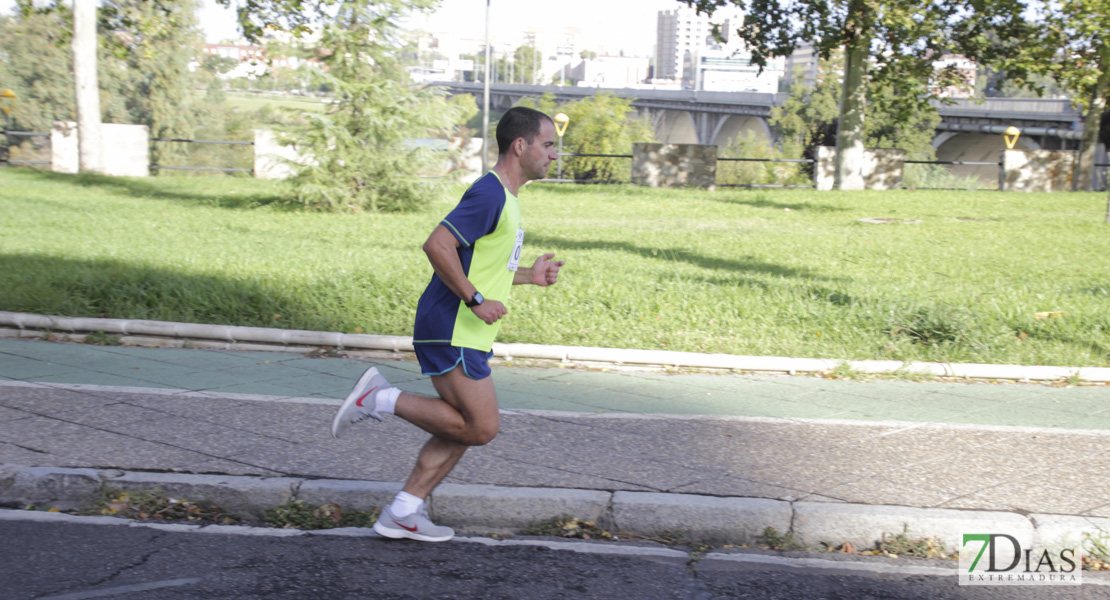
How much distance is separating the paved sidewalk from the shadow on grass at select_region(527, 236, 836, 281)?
4.25m

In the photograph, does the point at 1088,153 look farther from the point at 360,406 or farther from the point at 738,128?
the point at 738,128

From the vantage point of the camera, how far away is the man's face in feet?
12.5

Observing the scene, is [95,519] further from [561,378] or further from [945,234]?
[945,234]

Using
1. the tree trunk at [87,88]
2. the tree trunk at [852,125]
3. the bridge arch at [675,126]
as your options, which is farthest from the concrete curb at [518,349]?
the bridge arch at [675,126]

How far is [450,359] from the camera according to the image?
12.3 ft

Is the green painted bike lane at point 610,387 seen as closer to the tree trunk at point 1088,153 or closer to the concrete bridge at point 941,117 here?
the tree trunk at point 1088,153

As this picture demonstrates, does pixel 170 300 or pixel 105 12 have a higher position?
pixel 105 12

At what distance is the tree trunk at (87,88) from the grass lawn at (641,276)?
277 inches

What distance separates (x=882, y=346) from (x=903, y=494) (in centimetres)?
339

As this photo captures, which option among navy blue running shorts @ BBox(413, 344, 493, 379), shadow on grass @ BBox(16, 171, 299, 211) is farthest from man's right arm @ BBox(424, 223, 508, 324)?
shadow on grass @ BBox(16, 171, 299, 211)

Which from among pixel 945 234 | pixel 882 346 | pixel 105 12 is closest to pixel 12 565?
pixel 882 346

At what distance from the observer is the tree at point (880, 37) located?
78.8ft

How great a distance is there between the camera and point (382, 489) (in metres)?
4.41

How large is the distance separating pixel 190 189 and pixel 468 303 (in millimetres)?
20536
